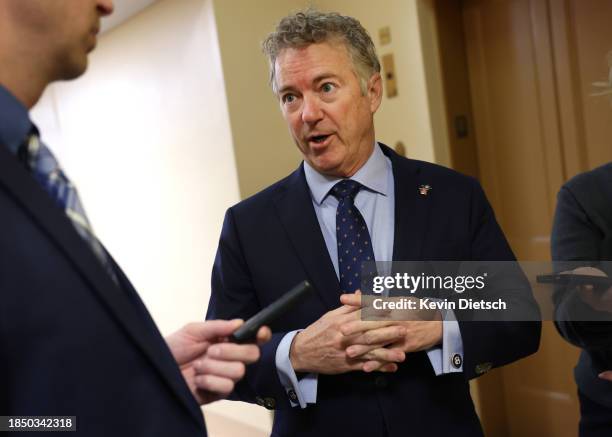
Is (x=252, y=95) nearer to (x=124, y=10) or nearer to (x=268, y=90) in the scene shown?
(x=268, y=90)

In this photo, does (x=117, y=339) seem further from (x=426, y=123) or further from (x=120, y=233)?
(x=120, y=233)

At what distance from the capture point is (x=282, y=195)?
60.2 inches

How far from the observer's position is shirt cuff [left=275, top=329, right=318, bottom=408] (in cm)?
129

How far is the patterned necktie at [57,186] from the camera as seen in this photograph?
2.30 ft

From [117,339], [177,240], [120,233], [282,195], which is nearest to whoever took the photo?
[117,339]

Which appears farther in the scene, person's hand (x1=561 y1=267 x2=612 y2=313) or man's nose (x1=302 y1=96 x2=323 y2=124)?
Answer: man's nose (x1=302 y1=96 x2=323 y2=124)

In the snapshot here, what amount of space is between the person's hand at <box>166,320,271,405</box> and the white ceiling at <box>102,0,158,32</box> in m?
3.74

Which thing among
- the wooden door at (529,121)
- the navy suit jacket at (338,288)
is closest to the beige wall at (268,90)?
the wooden door at (529,121)

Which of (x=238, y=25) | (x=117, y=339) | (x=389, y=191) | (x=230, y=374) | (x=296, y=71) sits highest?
(x=238, y=25)

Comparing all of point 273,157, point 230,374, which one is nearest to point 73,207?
point 230,374

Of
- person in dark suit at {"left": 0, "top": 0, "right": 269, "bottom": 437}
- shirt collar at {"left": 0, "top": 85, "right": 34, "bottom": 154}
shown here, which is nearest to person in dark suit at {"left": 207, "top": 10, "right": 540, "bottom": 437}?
person in dark suit at {"left": 0, "top": 0, "right": 269, "bottom": 437}

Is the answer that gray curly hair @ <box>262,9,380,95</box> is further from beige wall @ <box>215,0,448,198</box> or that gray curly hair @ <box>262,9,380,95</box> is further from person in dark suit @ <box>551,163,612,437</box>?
beige wall @ <box>215,0,448,198</box>

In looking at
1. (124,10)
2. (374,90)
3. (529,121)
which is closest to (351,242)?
(374,90)

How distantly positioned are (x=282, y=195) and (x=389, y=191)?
0.87 ft
